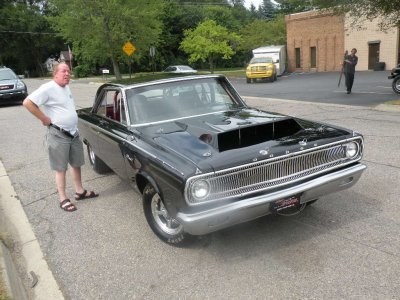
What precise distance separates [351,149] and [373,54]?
32.3m

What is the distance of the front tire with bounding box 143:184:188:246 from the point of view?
399 centimetres

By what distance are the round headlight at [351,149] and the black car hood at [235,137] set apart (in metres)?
0.12

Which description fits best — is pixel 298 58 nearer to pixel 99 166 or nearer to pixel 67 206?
pixel 99 166

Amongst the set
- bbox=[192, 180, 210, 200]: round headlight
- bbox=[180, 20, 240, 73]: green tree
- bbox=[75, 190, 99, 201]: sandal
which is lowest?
bbox=[75, 190, 99, 201]: sandal

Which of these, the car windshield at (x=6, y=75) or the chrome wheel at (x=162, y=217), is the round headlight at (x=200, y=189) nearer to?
the chrome wheel at (x=162, y=217)

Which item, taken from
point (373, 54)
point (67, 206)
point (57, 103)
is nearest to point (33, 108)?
point (57, 103)

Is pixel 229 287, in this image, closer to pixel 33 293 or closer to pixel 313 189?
pixel 313 189

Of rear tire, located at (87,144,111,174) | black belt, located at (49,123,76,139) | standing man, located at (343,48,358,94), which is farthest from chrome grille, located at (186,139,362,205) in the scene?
standing man, located at (343,48,358,94)

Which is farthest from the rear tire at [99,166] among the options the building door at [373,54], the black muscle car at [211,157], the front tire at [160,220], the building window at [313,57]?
the building window at [313,57]

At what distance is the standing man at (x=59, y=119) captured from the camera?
4750mm

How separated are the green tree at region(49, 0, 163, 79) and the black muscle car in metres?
28.4

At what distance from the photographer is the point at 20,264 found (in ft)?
13.1

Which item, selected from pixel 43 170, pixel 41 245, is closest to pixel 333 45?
pixel 43 170

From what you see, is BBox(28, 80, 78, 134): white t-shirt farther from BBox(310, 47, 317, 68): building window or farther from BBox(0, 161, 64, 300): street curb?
BBox(310, 47, 317, 68): building window
